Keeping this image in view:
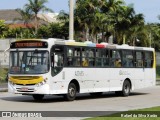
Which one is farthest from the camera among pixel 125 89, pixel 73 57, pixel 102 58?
pixel 125 89

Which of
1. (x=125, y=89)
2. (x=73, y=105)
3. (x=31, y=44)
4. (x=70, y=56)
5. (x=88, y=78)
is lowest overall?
(x=73, y=105)

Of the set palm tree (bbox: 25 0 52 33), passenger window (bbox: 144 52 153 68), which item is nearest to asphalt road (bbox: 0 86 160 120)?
passenger window (bbox: 144 52 153 68)

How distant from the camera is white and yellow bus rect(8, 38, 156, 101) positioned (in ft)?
69.9

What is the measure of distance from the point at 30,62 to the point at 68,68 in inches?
77.5

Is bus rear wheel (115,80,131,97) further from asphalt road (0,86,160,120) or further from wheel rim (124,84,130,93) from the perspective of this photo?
asphalt road (0,86,160,120)

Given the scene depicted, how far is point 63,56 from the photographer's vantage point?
72.8 feet

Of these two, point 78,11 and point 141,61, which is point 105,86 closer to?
point 141,61

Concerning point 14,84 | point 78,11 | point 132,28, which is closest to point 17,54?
point 14,84

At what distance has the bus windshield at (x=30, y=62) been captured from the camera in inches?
838

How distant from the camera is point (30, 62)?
21.4 m

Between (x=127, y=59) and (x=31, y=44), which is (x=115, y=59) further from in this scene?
(x=31, y=44)

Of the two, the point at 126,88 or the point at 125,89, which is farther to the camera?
the point at 126,88

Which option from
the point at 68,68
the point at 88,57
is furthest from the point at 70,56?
the point at 88,57

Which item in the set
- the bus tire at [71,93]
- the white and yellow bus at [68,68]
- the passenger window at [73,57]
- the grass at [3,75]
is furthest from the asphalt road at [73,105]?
the grass at [3,75]
